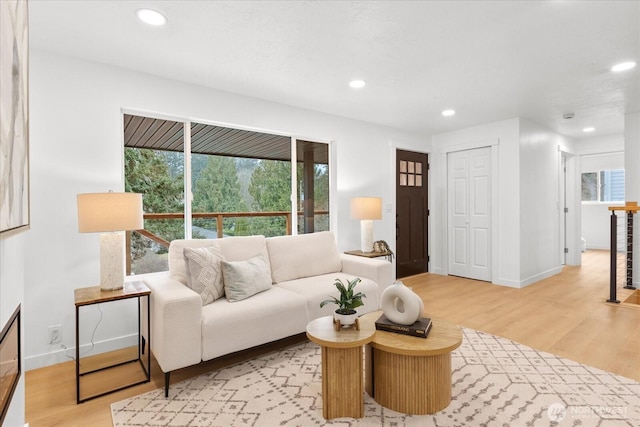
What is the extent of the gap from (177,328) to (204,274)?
51 cm

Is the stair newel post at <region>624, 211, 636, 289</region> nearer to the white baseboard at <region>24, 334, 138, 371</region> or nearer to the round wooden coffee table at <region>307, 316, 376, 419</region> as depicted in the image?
the round wooden coffee table at <region>307, 316, 376, 419</region>

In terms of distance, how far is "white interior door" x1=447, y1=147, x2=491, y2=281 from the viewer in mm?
5141

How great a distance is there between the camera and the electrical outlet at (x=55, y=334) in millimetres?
2564

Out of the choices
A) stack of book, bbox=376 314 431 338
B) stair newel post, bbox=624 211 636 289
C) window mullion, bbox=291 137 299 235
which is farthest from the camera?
stair newel post, bbox=624 211 636 289

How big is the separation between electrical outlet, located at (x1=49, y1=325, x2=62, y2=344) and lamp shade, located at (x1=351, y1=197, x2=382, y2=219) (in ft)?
10.2

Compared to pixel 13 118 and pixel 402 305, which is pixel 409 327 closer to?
pixel 402 305

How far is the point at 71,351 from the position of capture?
264 centimetres

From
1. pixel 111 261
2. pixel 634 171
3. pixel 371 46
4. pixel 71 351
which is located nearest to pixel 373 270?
pixel 371 46

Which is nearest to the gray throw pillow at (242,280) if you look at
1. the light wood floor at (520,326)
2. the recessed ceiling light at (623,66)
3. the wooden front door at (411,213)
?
the light wood floor at (520,326)

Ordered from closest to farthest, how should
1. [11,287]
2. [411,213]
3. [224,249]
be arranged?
[11,287], [224,249], [411,213]

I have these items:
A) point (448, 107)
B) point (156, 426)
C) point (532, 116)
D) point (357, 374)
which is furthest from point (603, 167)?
point (156, 426)

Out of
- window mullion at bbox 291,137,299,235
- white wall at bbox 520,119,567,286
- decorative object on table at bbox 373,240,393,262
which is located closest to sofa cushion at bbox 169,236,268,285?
window mullion at bbox 291,137,299,235

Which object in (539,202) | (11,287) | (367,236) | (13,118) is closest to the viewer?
(13,118)

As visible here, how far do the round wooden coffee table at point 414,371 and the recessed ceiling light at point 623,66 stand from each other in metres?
2.95
